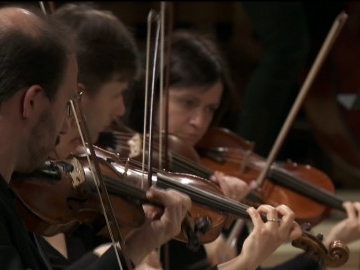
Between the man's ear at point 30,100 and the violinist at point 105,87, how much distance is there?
0.35 m

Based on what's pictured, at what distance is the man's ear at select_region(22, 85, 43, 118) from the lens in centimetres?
129

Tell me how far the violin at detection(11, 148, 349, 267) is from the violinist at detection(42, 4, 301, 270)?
5 cm

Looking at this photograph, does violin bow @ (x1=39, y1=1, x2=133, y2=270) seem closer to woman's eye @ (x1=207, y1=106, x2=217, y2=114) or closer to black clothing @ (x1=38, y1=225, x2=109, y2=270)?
black clothing @ (x1=38, y1=225, x2=109, y2=270)

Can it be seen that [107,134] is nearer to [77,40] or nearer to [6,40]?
[77,40]

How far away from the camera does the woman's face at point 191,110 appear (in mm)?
2199

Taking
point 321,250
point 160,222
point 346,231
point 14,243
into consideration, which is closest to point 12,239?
point 14,243

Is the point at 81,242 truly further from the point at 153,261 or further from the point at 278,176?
the point at 278,176

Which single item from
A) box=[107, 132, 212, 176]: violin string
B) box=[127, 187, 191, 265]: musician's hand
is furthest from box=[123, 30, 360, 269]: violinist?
box=[127, 187, 191, 265]: musician's hand

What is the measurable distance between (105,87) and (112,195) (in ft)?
A: 1.46

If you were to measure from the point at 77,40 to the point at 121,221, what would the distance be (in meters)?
0.55

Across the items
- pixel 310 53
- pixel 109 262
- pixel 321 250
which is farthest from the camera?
pixel 310 53

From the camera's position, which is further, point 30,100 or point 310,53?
point 310,53

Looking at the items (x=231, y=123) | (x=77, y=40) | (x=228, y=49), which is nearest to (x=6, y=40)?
(x=77, y=40)

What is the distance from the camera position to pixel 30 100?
129cm
